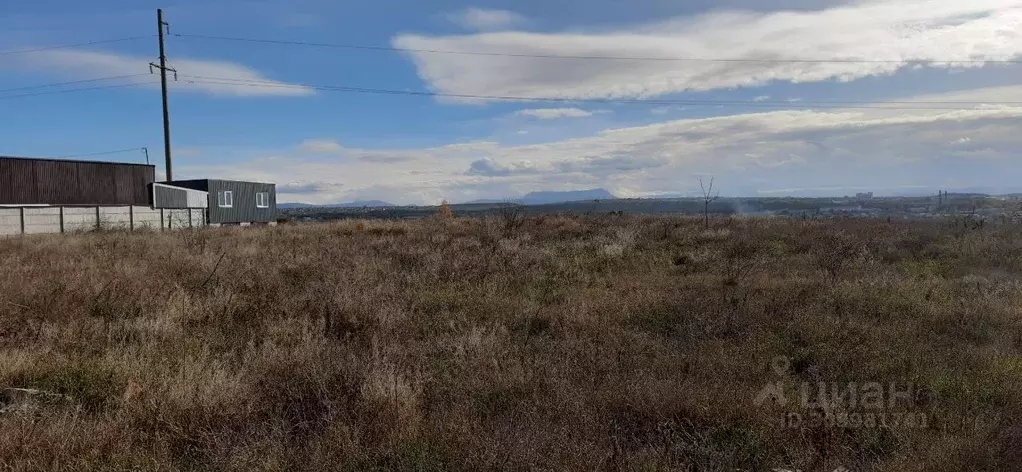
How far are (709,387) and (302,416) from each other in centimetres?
325

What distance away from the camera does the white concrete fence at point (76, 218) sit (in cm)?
2694

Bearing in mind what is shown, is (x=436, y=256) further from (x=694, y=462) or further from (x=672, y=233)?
(x=672, y=233)

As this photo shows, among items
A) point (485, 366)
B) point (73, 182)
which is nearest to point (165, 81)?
point (73, 182)

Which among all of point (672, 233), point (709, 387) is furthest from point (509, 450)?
point (672, 233)

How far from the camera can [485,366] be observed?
5.32 metres
